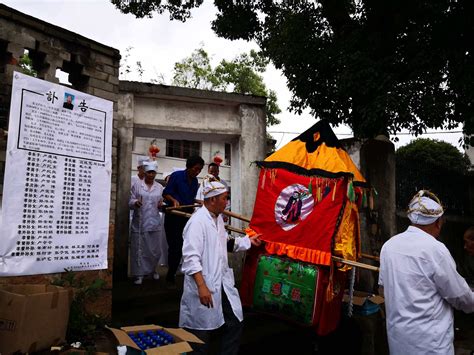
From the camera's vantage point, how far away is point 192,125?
6.90m

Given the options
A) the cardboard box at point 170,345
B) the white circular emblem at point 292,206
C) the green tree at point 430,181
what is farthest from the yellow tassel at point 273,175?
the green tree at point 430,181

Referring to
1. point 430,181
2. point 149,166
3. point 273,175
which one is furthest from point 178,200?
point 430,181

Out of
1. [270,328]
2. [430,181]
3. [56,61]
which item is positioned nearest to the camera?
[56,61]

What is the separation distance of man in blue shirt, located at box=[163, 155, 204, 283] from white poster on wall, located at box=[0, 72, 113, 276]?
1.34 metres

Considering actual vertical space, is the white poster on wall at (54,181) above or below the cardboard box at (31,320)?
above

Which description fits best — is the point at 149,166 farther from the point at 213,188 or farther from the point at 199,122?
the point at 213,188

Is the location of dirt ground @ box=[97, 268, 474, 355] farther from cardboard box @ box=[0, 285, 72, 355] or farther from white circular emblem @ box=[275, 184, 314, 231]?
cardboard box @ box=[0, 285, 72, 355]

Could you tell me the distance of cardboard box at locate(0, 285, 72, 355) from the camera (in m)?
2.74

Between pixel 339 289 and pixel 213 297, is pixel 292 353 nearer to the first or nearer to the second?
pixel 339 289

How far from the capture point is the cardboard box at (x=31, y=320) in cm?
274

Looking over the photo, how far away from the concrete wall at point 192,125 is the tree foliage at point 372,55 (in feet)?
4.72

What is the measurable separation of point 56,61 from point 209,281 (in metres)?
2.68

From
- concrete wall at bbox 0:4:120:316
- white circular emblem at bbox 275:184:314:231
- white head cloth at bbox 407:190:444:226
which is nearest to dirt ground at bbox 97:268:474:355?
concrete wall at bbox 0:4:120:316

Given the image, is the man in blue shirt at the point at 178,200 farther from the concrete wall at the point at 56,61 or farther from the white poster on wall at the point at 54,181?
the white poster on wall at the point at 54,181
